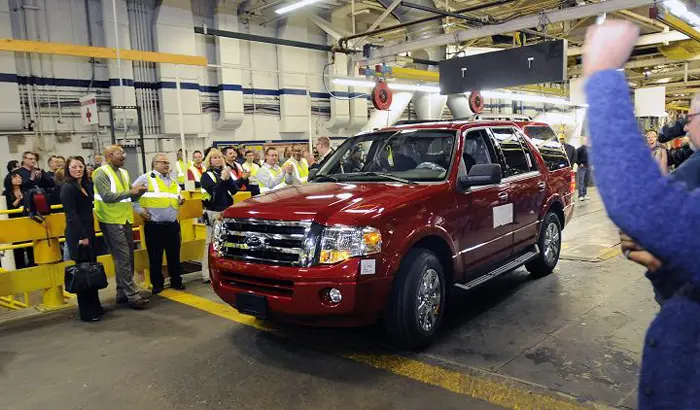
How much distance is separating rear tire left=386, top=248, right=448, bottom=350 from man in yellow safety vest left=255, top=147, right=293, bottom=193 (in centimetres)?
354

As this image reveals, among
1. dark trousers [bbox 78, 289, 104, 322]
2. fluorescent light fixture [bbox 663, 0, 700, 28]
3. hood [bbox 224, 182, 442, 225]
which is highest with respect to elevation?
fluorescent light fixture [bbox 663, 0, 700, 28]

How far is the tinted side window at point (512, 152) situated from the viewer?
5.51m

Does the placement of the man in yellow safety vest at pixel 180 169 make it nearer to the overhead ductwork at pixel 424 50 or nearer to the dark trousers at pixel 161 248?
the dark trousers at pixel 161 248

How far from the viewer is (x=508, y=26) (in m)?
9.42

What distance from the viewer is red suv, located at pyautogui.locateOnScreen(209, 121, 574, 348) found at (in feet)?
12.2

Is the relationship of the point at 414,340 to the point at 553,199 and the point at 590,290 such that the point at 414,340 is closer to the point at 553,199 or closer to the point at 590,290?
the point at 590,290

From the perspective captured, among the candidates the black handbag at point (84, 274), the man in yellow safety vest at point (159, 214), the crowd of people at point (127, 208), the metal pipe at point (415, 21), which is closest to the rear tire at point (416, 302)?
the crowd of people at point (127, 208)

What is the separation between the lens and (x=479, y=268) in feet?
16.0

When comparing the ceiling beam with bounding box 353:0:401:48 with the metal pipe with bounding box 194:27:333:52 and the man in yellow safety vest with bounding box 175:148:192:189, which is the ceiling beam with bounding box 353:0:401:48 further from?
the man in yellow safety vest with bounding box 175:148:192:189

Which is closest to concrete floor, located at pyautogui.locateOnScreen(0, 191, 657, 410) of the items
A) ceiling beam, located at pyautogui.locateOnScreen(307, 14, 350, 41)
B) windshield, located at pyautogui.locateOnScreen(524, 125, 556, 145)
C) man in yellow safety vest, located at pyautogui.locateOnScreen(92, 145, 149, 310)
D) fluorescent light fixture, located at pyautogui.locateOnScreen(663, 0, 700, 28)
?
man in yellow safety vest, located at pyautogui.locateOnScreen(92, 145, 149, 310)

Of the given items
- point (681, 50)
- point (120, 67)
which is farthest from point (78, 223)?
point (681, 50)

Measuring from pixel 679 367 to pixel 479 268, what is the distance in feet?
12.2

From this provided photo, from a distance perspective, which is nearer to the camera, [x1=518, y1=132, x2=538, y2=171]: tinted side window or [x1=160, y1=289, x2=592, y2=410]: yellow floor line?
Result: [x1=160, y1=289, x2=592, y2=410]: yellow floor line

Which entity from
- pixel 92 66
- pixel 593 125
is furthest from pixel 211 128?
pixel 593 125
